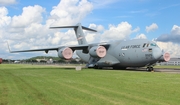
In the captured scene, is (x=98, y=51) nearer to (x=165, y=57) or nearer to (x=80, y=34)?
(x=165, y=57)

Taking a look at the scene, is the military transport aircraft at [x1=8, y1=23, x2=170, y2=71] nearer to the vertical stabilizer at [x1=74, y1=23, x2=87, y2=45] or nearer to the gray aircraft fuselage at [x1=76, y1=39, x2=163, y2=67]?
the gray aircraft fuselage at [x1=76, y1=39, x2=163, y2=67]

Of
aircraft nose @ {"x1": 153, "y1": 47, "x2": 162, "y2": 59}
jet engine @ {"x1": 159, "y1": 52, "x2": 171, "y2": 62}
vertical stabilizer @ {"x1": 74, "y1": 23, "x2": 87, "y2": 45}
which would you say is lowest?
jet engine @ {"x1": 159, "y1": 52, "x2": 171, "y2": 62}

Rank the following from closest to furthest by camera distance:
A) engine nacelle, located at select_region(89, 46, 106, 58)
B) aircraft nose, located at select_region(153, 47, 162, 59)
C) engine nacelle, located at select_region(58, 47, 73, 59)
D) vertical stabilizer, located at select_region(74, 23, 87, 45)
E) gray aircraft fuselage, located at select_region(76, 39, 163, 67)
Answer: aircraft nose, located at select_region(153, 47, 162, 59) → gray aircraft fuselage, located at select_region(76, 39, 163, 67) → engine nacelle, located at select_region(58, 47, 73, 59) → engine nacelle, located at select_region(89, 46, 106, 58) → vertical stabilizer, located at select_region(74, 23, 87, 45)

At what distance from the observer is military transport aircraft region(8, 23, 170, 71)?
31.2 m

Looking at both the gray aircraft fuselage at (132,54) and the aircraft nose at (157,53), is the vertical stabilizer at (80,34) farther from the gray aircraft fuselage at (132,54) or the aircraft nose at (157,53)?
the aircraft nose at (157,53)

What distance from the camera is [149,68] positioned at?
1278 inches

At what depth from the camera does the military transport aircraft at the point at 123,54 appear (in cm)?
3120

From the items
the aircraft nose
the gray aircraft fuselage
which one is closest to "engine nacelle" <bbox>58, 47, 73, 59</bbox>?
the gray aircraft fuselage

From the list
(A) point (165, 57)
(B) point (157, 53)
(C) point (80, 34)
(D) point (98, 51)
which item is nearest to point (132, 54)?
(B) point (157, 53)

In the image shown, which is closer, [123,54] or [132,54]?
[132,54]

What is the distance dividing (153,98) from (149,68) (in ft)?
76.9

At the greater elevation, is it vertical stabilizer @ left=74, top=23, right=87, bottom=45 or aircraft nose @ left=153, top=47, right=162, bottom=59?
vertical stabilizer @ left=74, top=23, right=87, bottom=45

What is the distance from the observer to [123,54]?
3541cm

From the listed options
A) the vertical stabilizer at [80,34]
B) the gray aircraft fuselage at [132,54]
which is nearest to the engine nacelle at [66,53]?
the gray aircraft fuselage at [132,54]
